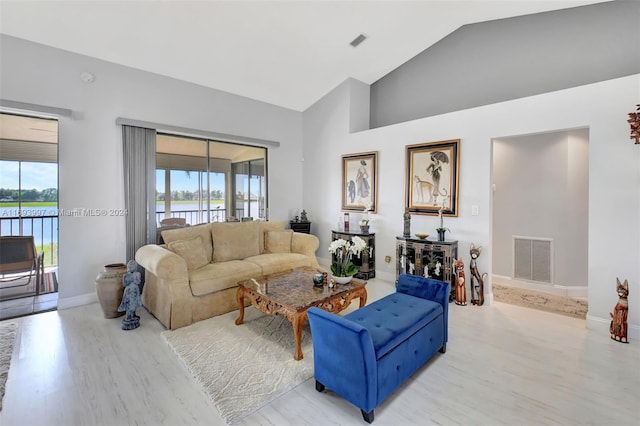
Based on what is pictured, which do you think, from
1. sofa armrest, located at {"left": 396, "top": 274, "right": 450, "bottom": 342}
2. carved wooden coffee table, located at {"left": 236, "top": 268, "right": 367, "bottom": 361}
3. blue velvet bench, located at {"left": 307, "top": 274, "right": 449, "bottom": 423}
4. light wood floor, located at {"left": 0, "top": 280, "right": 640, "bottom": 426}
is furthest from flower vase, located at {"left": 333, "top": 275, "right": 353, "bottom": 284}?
light wood floor, located at {"left": 0, "top": 280, "right": 640, "bottom": 426}

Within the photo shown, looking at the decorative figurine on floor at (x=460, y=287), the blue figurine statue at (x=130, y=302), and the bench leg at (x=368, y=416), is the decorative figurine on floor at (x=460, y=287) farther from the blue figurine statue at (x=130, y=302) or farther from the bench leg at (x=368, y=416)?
the blue figurine statue at (x=130, y=302)

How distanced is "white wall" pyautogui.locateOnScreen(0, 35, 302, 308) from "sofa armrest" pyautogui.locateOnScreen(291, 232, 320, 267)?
2429mm

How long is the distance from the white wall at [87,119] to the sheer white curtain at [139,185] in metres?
0.10

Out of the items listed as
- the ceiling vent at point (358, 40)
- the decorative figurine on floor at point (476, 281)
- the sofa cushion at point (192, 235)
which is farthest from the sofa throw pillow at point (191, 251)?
the ceiling vent at point (358, 40)

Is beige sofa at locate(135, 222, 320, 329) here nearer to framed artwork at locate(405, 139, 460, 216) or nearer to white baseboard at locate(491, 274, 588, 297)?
framed artwork at locate(405, 139, 460, 216)

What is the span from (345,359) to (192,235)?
291 cm

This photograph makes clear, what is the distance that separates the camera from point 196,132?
4.70m

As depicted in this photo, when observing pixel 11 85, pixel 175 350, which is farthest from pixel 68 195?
pixel 175 350

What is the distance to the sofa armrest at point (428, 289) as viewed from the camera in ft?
8.77

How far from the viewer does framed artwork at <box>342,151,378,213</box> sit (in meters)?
5.21

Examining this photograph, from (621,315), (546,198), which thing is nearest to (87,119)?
(621,315)

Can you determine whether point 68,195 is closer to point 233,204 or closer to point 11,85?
point 11,85

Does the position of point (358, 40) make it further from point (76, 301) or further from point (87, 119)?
point (76, 301)

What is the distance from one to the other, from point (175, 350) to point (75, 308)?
2.01 meters
